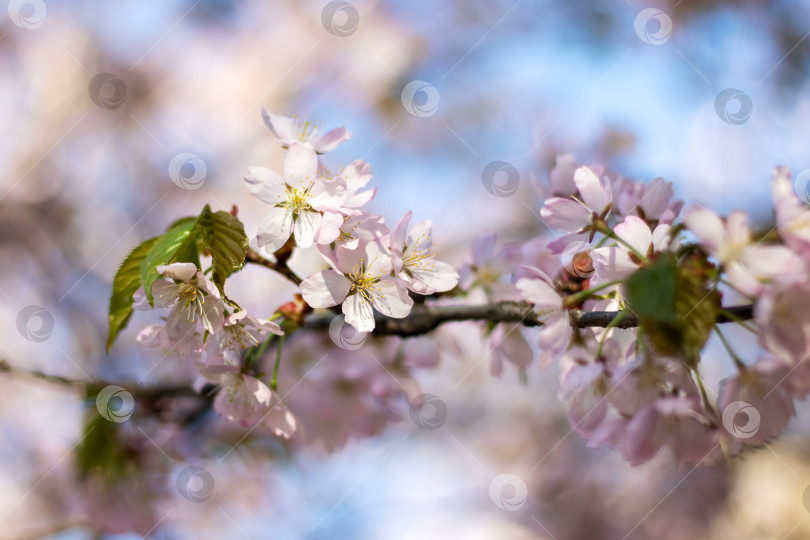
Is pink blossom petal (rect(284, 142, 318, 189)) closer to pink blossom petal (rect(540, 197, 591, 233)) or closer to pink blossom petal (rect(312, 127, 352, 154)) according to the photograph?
pink blossom petal (rect(312, 127, 352, 154))

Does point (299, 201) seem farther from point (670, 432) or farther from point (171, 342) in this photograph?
point (670, 432)

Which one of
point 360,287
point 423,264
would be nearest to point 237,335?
point 360,287

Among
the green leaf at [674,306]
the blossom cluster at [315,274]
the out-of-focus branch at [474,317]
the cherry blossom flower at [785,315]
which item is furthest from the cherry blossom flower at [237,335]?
the cherry blossom flower at [785,315]

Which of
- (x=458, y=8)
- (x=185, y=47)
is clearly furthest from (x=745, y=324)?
(x=185, y=47)

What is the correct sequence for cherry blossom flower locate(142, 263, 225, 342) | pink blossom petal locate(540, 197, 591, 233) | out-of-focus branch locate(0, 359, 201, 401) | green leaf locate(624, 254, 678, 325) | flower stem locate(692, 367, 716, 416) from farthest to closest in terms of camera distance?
out-of-focus branch locate(0, 359, 201, 401)
pink blossom petal locate(540, 197, 591, 233)
cherry blossom flower locate(142, 263, 225, 342)
flower stem locate(692, 367, 716, 416)
green leaf locate(624, 254, 678, 325)

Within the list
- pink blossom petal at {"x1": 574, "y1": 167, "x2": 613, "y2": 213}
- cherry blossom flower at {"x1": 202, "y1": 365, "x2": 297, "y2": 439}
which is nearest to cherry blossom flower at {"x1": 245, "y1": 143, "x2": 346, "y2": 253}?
cherry blossom flower at {"x1": 202, "y1": 365, "x2": 297, "y2": 439}

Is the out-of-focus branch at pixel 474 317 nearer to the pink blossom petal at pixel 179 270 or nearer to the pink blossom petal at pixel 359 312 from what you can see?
the pink blossom petal at pixel 359 312

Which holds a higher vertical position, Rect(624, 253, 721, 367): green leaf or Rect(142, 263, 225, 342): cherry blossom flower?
Rect(624, 253, 721, 367): green leaf
